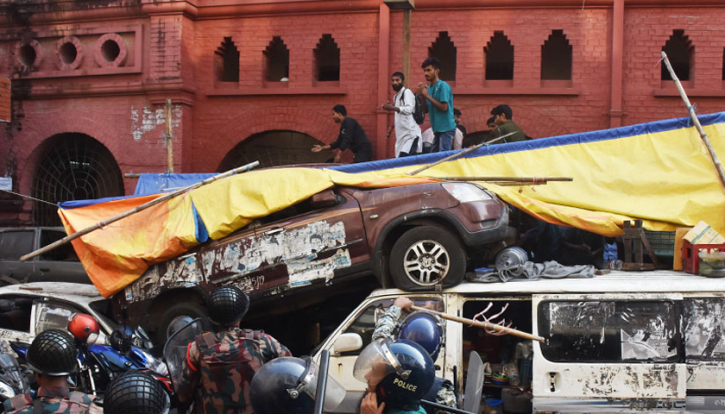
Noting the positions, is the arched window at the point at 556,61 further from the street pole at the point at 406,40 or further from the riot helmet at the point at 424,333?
the riot helmet at the point at 424,333

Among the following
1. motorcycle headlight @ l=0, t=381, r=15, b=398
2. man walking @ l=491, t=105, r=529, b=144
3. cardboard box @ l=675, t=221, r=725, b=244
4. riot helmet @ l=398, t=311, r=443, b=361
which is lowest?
motorcycle headlight @ l=0, t=381, r=15, b=398

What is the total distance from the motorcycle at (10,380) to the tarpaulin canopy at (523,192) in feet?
6.90

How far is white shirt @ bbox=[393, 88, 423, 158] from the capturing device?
1041cm

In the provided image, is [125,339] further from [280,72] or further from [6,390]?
[280,72]

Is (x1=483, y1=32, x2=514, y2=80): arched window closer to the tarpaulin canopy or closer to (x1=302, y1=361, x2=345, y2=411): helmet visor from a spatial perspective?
the tarpaulin canopy

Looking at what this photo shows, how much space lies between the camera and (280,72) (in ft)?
45.7

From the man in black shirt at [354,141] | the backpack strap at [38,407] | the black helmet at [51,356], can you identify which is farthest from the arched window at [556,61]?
the backpack strap at [38,407]

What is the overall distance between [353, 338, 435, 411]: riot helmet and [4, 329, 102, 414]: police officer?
1196mm

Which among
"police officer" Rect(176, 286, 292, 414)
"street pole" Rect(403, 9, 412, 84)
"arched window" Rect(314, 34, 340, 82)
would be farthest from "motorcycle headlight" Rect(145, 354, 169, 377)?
"arched window" Rect(314, 34, 340, 82)

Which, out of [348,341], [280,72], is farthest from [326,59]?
A: [348,341]

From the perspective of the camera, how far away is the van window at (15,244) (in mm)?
11484

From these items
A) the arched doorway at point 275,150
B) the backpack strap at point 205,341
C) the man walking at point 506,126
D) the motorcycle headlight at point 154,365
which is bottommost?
the motorcycle headlight at point 154,365

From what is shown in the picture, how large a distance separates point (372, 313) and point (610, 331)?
178 centimetres

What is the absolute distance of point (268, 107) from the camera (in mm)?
12820
